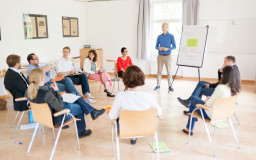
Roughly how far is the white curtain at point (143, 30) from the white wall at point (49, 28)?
2.12m

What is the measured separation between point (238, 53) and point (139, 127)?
567cm

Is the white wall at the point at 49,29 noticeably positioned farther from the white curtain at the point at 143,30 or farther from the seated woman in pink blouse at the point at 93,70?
the white curtain at the point at 143,30

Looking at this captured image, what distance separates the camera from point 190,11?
7.03 metres

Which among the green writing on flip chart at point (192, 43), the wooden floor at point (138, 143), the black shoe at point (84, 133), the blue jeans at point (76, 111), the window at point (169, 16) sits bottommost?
the wooden floor at point (138, 143)

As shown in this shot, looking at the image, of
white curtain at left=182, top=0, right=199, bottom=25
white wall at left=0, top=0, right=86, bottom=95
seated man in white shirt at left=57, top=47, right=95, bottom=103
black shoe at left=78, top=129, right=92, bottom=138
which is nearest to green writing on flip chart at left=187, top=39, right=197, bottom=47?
white curtain at left=182, top=0, right=199, bottom=25

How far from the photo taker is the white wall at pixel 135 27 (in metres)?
6.75

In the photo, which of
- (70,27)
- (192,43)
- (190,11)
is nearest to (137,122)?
(192,43)

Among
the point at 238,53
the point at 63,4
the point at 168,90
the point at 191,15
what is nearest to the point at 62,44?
the point at 63,4

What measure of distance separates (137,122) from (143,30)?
19.0 feet

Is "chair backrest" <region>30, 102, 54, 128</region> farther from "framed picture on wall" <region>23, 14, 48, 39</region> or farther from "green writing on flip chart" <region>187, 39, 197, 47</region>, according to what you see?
"green writing on flip chart" <region>187, 39, 197, 47</region>

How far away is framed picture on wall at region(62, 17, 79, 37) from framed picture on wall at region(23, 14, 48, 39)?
0.88 metres

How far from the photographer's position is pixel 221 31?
6.94 metres

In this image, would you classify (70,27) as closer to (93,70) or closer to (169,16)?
(93,70)

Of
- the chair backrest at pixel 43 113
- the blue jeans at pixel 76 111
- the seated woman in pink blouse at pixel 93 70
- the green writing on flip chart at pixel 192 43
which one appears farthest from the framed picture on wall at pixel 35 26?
the green writing on flip chart at pixel 192 43
